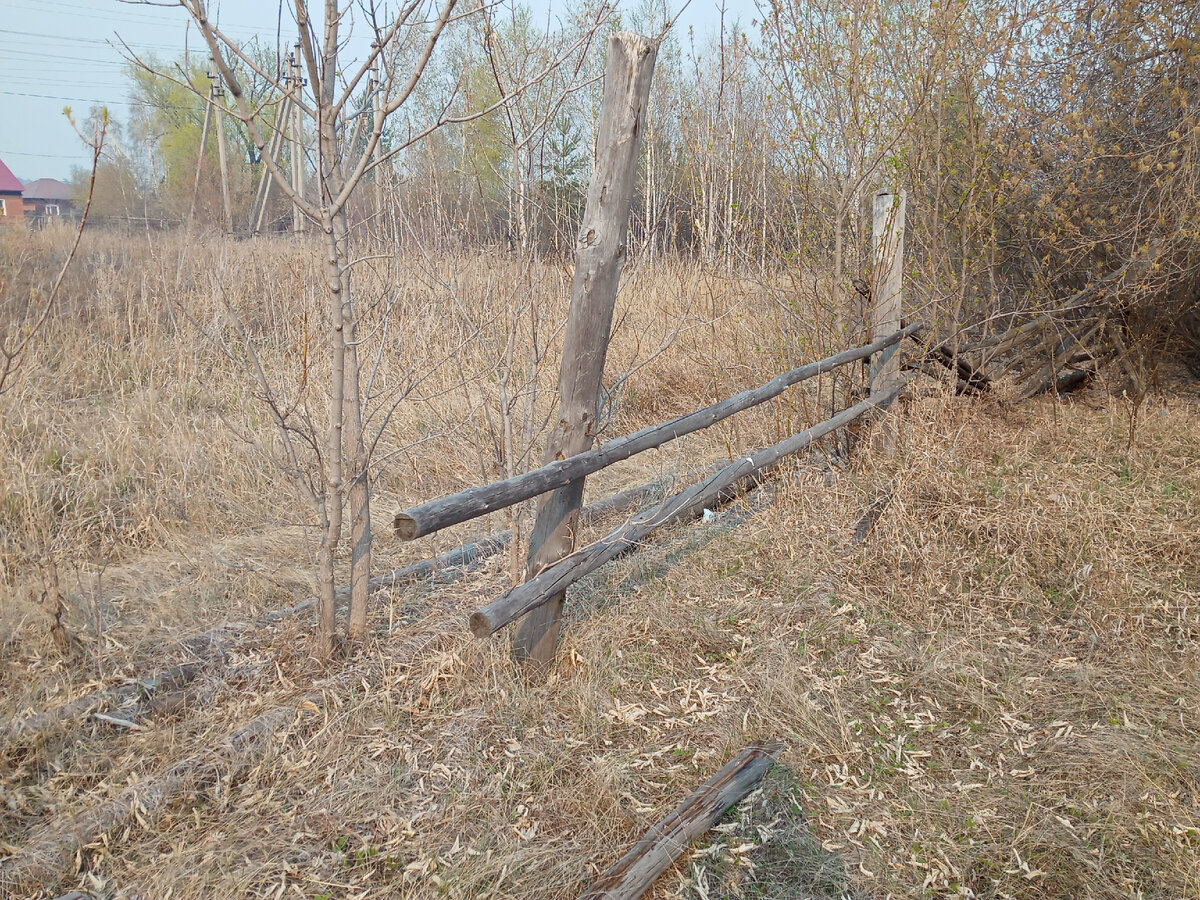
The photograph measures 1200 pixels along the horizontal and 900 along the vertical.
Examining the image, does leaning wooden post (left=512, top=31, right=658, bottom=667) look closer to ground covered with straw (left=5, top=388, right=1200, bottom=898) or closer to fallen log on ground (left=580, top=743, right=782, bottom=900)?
ground covered with straw (left=5, top=388, right=1200, bottom=898)

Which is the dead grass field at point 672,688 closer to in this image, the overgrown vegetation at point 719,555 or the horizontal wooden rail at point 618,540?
the overgrown vegetation at point 719,555

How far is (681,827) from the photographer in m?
2.46

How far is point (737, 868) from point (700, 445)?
417 cm

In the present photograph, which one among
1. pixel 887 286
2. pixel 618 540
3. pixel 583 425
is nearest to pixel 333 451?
pixel 583 425

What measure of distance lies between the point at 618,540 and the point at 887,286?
3.22 meters

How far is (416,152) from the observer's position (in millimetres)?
5840

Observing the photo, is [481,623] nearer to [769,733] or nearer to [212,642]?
[769,733]

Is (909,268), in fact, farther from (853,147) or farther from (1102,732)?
(1102,732)

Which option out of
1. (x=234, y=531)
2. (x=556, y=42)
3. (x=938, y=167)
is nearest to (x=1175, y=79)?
(x=938, y=167)

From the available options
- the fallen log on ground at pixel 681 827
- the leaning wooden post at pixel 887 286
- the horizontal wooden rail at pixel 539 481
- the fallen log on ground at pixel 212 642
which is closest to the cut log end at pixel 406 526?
the horizontal wooden rail at pixel 539 481

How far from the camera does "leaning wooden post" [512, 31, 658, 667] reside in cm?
292

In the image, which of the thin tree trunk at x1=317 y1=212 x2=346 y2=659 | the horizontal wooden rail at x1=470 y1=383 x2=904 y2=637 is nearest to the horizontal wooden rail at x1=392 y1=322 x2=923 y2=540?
the horizontal wooden rail at x1=470 y1=383 x2=904 y2=637

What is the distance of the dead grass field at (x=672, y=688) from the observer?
2457mm

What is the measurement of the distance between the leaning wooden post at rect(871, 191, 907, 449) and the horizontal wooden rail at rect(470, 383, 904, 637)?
237mm
